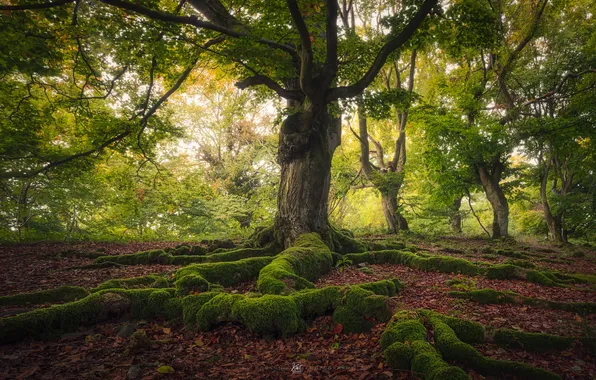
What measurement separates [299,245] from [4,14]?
27.0ft

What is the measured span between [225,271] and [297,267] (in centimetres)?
149

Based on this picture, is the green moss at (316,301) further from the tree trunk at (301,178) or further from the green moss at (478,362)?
the tree trunk at (301,178)

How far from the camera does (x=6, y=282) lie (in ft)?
19.5

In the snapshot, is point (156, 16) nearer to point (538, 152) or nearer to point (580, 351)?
point (580, 351)

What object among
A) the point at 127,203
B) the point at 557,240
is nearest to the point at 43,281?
the point at 127,203

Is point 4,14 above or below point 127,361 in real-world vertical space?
above

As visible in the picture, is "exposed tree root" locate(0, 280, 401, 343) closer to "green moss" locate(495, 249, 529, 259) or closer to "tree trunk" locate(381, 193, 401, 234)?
"green moss" locate(495, 249, 529, 259)

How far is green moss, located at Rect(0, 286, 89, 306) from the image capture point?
4.50m

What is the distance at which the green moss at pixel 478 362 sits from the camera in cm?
272

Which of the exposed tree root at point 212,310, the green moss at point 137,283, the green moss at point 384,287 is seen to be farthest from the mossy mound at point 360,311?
the green moss at point 137,283

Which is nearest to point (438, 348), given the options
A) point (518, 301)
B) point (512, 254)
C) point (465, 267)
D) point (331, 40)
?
point (518, 301)

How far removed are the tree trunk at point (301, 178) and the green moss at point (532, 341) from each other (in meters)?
5.56

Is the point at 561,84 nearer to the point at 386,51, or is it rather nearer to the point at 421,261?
the point at 386,51

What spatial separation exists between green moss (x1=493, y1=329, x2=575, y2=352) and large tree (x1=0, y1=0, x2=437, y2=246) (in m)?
5.59
